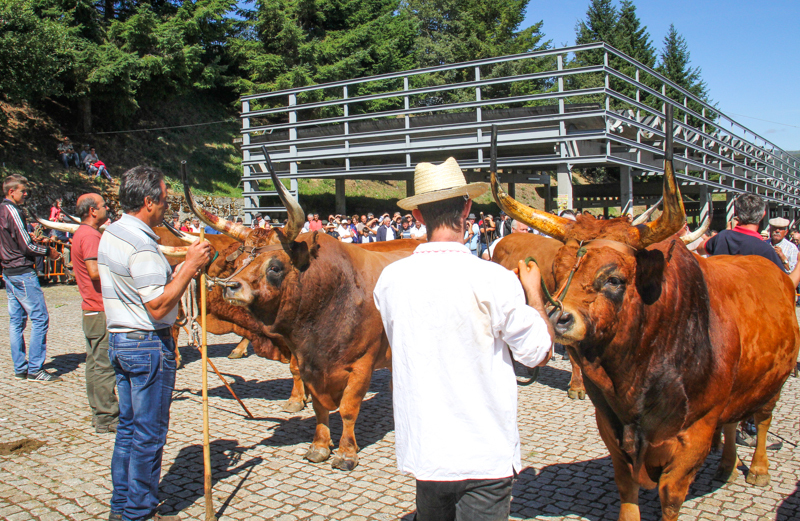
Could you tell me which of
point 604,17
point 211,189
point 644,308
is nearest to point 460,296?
point 644,308

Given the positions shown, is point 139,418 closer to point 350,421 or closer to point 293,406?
point 350,421

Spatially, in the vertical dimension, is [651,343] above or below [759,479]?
above

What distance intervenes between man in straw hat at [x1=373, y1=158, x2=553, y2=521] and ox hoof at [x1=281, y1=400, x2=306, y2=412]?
13.5 ft

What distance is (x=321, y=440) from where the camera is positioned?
4.83 metres

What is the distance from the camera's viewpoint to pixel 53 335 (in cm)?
986

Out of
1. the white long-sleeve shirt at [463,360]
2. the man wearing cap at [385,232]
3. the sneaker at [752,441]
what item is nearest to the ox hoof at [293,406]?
the white long-sleeve shirt at [463,360]

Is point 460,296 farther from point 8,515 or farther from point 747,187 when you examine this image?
point 747,187

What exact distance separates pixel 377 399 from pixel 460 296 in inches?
186

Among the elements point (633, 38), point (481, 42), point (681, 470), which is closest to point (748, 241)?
point (681, 470)

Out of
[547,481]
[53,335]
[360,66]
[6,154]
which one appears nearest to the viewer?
[547,481]

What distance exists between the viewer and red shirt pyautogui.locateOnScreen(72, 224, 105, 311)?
5.47m

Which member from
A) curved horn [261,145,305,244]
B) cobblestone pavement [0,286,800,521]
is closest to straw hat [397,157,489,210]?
curved horn [261,145,305,244]

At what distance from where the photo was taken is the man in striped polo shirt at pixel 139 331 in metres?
3.31

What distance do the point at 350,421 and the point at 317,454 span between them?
42 centimetres
